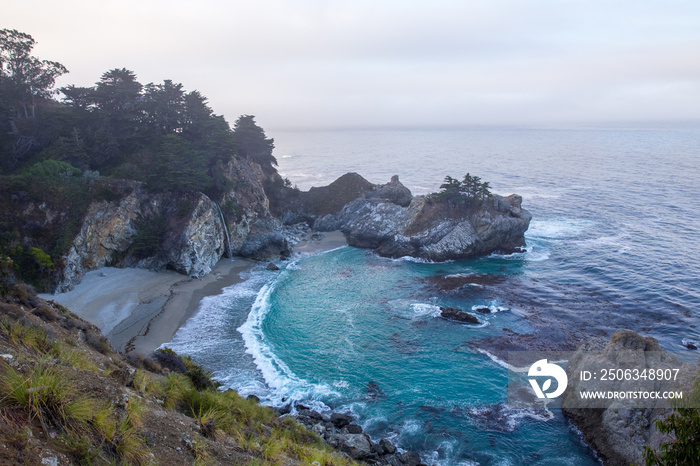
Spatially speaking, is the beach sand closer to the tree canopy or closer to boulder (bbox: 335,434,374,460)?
boulder (bbox: 335,434,374,460)

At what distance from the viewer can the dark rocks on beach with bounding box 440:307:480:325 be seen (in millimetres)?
31250

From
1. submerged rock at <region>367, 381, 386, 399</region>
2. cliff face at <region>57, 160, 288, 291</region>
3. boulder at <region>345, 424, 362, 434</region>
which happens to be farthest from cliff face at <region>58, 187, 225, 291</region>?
boulder at <region>345, 424, 362, 434</region>

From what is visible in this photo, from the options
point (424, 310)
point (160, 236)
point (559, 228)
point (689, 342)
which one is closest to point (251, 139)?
point (160, 236)

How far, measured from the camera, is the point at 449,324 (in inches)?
1227

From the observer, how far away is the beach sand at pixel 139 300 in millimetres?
28328

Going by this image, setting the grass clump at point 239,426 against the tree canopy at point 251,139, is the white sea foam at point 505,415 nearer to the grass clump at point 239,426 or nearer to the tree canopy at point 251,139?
the grass clump at point 239,426

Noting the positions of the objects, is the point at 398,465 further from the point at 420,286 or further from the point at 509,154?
the point at 509,154

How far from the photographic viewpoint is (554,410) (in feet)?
70.3

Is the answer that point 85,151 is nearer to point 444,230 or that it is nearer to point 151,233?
point 151,233

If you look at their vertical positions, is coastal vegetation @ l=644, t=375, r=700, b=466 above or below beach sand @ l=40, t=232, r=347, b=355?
above

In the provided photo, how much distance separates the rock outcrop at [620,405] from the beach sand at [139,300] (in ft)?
89.2

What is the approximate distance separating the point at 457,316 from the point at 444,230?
18383mm

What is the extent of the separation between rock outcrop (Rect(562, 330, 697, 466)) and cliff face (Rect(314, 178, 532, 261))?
25.3 metres

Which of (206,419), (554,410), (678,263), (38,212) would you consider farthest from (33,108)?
(678,263)
